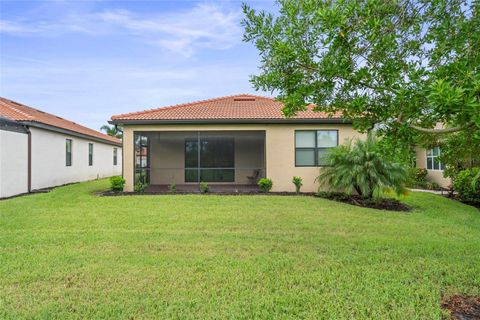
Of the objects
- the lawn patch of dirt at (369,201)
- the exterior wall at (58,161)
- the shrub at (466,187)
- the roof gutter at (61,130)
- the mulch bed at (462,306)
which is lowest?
the mulch bed at (462,306)

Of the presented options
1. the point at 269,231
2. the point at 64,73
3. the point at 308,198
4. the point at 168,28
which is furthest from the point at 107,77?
the point at 269,231

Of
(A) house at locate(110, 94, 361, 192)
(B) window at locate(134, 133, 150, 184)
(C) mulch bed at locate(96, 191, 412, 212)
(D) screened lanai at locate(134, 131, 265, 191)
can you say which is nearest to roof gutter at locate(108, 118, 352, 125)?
(A) house at locate(110, 94, 361, 192)

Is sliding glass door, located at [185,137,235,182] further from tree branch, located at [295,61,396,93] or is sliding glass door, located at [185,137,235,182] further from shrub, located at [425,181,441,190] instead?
tree branch, located at [295,61,396,93]

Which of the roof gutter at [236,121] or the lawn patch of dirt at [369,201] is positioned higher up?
the roof gutter at [236,121]

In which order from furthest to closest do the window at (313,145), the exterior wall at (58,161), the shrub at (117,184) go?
the exterior wall at (58,161) → the window at (313,145) → the shrub at (117,184)

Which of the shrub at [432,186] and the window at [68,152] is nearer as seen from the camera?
the shrub at [432,186]

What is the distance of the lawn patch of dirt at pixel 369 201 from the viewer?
9442 millimetres

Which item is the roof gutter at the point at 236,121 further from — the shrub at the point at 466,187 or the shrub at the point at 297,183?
the shrub at the point at 466,187

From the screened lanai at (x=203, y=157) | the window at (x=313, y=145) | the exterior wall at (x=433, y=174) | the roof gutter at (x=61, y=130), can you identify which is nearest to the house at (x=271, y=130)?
the window at (x=313, y=145)

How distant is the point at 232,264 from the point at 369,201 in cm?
749

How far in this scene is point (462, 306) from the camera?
126 inches

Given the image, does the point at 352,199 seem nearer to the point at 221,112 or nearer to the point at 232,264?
the point at 221,112

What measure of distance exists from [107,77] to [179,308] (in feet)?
59.8

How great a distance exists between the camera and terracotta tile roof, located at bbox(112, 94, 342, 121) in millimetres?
12062
